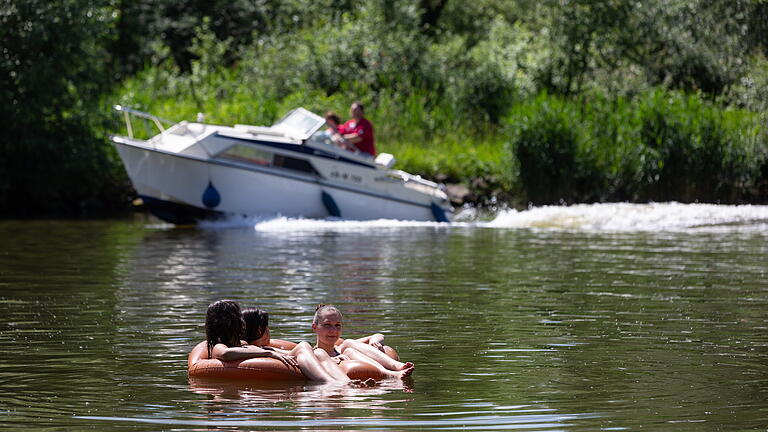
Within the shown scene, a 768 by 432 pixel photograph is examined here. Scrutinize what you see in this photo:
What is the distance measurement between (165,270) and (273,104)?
1605 cm

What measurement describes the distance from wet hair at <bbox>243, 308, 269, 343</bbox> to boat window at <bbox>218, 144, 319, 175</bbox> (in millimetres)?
16466

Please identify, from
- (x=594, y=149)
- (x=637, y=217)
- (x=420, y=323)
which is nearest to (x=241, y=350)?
(x=420, y=323)

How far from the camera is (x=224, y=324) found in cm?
1066

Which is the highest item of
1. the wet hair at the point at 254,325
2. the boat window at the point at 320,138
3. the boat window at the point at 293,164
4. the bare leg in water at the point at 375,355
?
the boat window at the point at 320,138

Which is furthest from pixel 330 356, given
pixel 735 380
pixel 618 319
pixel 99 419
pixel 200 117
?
pixel 200 117

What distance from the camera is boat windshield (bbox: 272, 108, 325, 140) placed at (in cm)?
2736

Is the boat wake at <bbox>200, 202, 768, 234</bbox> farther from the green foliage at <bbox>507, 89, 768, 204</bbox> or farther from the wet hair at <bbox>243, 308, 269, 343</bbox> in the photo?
the wet hair at <bbox>243, 308, 269, 343</bbox>

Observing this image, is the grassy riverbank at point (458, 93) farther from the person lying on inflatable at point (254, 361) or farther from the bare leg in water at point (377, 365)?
the person lying on inflatable at point (254, 361)

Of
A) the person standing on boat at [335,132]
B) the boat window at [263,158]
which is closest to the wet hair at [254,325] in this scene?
the boat window at [263,158]

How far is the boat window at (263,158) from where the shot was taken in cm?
2728

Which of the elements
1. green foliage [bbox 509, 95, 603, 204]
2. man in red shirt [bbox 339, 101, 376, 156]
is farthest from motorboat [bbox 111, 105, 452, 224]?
green foliage [bbox 509, 95, 603, 204]

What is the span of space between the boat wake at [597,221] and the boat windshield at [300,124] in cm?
187

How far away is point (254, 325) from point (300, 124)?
55.9 ft

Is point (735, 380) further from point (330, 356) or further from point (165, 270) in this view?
point (165, 270)
